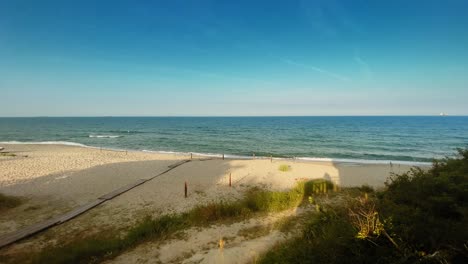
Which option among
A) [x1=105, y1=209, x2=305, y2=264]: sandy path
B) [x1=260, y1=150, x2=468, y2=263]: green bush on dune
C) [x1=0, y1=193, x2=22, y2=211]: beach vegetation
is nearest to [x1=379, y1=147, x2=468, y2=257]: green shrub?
[x1=260, y1=150, x2=468, y2=263]: green bush on dune

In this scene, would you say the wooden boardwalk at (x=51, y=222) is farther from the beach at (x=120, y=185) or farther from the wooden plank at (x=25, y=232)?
the beach at (x=120, y=185)

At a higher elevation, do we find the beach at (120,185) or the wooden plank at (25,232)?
the wooden plank at (25,232)

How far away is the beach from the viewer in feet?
32.0

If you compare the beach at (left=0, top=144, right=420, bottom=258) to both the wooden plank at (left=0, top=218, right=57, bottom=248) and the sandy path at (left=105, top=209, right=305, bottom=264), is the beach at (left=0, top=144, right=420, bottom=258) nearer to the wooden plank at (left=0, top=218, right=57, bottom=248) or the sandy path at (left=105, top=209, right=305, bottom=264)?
the wooden plank at (left=0, top=218, right=57, bottom=248)

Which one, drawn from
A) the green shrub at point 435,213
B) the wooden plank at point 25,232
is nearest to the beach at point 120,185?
the wooden plank at point 25,232

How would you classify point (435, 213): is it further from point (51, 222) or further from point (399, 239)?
point (51, 222)

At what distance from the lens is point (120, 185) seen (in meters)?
15.5

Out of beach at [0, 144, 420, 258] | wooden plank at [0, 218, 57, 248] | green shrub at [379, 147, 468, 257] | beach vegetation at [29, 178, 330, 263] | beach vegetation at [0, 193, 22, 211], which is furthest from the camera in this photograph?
beach vegetation at [0, 193, 22, 211]

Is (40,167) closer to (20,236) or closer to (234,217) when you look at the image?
(20,236)

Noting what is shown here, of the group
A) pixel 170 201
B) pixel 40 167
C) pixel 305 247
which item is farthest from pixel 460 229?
pixel 40 167

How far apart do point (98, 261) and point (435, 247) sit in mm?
8078

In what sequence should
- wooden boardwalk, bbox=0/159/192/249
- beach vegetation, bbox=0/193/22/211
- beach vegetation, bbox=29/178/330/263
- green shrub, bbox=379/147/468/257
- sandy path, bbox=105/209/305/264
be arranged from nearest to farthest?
green shrub, bbox=379/147/468/257
sandy path, bbox=105/209/305/264
beach vegetation, bbox=29/178/330/263
wooden boardwalk, bbox=0/159/192/249
beach vegetation, bbox=0/193/22/211

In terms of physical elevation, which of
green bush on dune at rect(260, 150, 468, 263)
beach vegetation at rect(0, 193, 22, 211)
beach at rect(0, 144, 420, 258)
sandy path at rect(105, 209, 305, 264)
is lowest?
beach at rect(0, 144, 420, 258)

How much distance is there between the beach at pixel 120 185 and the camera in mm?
9750
